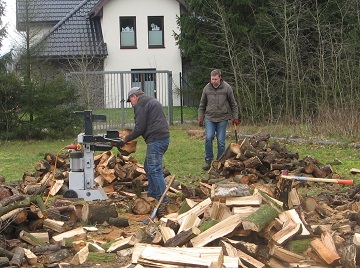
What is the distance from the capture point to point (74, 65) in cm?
3078

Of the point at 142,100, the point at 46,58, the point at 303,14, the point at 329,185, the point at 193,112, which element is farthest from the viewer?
the point at 46,58

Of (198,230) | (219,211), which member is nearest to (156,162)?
(219,211)

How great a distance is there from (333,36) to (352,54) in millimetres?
1296

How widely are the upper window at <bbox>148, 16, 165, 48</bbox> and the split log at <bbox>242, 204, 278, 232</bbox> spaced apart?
2690 centimetres

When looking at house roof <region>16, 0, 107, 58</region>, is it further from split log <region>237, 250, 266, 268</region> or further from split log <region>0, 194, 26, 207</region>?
split log <region>237, 250, 266, 268</region>

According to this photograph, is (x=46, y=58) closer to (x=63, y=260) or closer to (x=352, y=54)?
(x=352, y=54)

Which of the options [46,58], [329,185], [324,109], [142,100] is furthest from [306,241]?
[46,58]

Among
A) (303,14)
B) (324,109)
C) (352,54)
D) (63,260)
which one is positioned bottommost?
(63,260)

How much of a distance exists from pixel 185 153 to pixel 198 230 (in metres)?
8.73

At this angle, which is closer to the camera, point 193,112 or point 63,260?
point 63,260

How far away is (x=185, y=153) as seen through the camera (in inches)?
588

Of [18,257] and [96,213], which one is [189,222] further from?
[96,213]

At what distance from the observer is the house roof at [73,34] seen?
→ 30703mm

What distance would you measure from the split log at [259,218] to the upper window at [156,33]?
1059 inches
